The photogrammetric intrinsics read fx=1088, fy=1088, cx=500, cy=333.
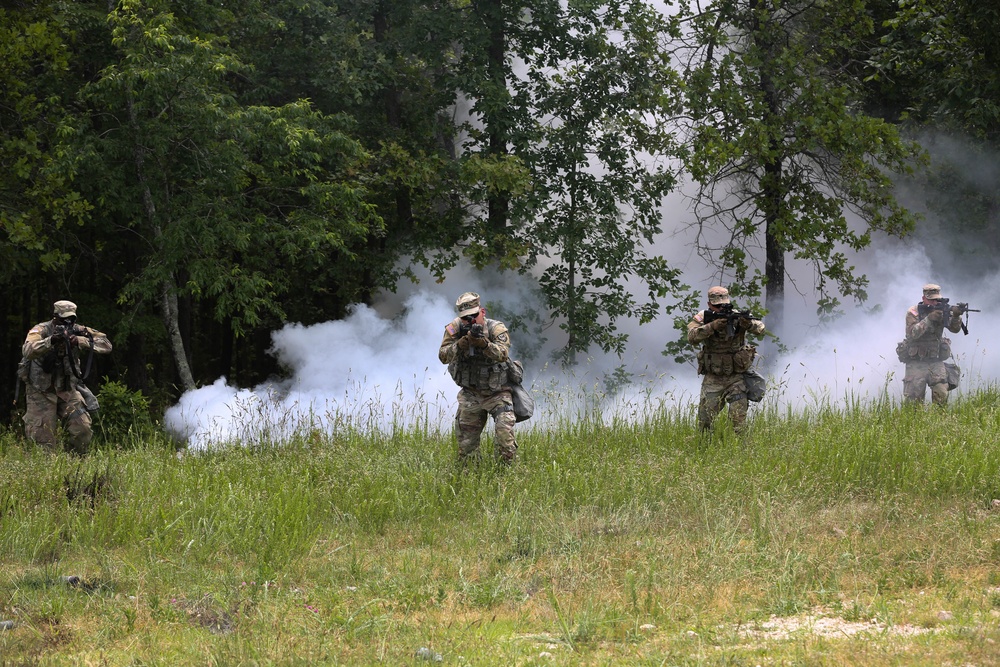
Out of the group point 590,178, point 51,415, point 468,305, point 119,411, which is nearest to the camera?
point 468,305

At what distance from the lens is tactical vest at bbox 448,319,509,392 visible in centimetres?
853

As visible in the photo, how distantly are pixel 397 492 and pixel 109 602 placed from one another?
2595 millimetres

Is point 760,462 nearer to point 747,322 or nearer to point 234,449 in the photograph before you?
point 747,322

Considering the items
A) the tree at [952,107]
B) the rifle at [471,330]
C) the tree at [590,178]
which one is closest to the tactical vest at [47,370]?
the rifle at [471,330]

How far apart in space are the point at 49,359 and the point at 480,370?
4309mm

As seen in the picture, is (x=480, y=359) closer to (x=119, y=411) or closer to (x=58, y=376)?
(x=58, y=376)

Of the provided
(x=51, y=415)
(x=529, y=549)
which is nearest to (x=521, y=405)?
(x=529, y=549)

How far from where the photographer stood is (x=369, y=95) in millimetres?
18016

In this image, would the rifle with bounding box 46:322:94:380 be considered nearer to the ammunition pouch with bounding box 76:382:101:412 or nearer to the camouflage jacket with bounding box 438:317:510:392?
the ammunition pouch with bounding box 76:382:101:412

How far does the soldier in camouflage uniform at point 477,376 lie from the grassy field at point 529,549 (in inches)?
13.1

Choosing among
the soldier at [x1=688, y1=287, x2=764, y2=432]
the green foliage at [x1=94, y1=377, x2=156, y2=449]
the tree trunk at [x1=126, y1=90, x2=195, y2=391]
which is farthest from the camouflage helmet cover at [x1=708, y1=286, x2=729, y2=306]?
the tree trunk at [x1=126, y1=90, x2=195, y2=391]

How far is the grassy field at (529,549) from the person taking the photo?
5031mm

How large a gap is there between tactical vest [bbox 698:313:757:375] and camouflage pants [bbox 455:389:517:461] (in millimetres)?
2092

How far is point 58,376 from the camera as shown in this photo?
402 inches
